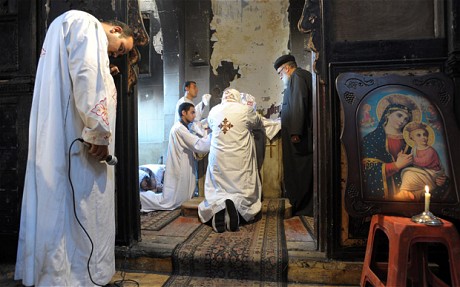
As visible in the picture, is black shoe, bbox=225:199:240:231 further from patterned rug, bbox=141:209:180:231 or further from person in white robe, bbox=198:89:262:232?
patterned rug, bbox=141:209:180:231

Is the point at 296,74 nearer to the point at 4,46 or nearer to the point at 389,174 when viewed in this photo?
the point at 389,174

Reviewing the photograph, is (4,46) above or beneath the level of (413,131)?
above

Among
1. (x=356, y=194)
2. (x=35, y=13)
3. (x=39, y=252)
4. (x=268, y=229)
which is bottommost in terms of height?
(x=268, y=229)

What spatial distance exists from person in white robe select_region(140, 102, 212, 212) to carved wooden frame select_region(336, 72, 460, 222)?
2.92m

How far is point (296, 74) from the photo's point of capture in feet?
14.4

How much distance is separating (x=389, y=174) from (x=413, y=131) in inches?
13.5

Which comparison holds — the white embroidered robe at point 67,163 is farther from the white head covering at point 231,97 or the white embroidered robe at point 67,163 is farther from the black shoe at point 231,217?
the white head covering at point 231,97

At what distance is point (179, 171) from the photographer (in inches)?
197

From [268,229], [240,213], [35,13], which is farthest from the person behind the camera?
[240,213]

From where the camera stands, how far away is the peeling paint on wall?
25.0ft

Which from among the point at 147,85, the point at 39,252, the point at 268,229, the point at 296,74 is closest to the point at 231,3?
the point at 147,85

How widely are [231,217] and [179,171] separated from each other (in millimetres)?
1742

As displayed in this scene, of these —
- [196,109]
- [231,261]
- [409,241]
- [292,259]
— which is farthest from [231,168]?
[196,109]

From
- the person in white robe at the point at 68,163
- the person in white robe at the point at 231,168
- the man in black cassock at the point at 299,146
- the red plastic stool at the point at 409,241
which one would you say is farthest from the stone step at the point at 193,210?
the red plastic stool at the point at 409,241
